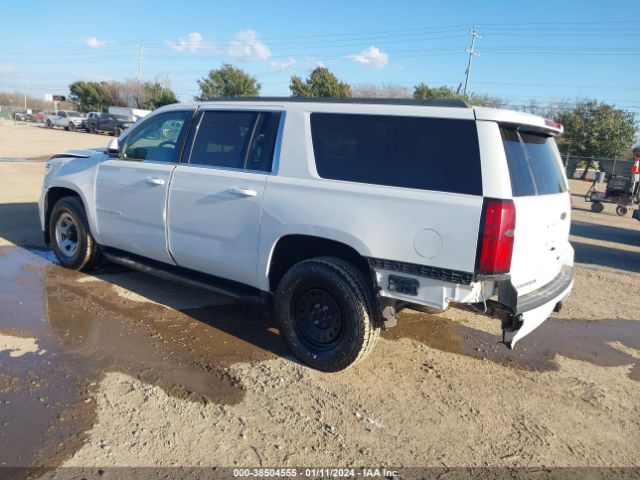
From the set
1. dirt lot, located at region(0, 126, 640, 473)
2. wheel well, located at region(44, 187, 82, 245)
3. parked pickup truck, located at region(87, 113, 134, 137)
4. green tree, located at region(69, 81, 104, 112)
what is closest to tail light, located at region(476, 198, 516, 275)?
dirt lot, located at region(0, 126, 640, 473)

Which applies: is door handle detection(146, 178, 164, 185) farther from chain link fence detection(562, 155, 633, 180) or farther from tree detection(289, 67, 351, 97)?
tree detection(289, 67, 351, 97)

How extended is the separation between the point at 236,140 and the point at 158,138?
3.69ft

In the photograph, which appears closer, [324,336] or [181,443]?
[181,443]

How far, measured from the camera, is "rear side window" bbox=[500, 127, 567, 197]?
348 cm

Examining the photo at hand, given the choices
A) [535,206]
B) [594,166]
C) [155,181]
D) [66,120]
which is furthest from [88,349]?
[66,120]

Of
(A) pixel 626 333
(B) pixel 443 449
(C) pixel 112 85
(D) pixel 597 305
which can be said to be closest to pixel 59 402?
(B) pixel 443 449

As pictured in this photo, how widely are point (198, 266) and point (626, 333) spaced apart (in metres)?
4.43

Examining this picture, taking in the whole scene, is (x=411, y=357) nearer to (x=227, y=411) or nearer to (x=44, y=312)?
(x=227, y=411)

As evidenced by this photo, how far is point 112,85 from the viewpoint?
228ft

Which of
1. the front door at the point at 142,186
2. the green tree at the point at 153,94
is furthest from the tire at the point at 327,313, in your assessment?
the green tree at the point at 153,94

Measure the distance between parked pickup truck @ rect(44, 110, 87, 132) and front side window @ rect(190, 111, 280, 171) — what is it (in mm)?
44905

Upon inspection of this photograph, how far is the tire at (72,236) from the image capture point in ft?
19.1

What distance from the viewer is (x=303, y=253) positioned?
426 cm

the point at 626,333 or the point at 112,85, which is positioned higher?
the point at 112,85
